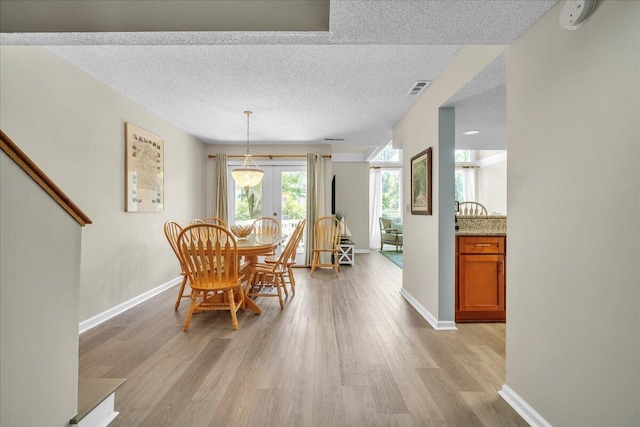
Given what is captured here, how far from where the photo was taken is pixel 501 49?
6.68 feet

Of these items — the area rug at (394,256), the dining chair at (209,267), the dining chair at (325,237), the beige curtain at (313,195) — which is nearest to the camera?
the dining chair at (209,267)

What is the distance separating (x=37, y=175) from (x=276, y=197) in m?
5.12

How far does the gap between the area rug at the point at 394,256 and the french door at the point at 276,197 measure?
7.45 feet

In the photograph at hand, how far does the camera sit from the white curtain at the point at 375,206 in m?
9.05

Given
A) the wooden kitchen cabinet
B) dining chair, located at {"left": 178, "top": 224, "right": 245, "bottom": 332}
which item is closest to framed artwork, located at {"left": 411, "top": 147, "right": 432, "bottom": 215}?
the wooden kitchen cabinet

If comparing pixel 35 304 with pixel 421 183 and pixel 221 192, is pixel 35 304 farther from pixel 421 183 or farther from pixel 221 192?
pixel 221 192

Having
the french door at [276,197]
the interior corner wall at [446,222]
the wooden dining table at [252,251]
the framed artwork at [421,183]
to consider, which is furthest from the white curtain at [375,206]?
the interior corner wall at [446,222]

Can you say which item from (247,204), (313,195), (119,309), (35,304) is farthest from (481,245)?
(247,204)

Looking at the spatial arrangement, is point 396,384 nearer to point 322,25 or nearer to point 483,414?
point 483,414

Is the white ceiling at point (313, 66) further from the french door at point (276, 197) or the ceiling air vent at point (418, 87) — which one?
the french door at point (276, 197)

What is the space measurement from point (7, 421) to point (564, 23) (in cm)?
273

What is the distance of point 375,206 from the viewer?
9.15 meters

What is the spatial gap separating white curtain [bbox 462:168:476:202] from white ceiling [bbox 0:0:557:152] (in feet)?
12.9

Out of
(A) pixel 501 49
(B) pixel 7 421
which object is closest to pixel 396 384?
(B) pixel 7 421
